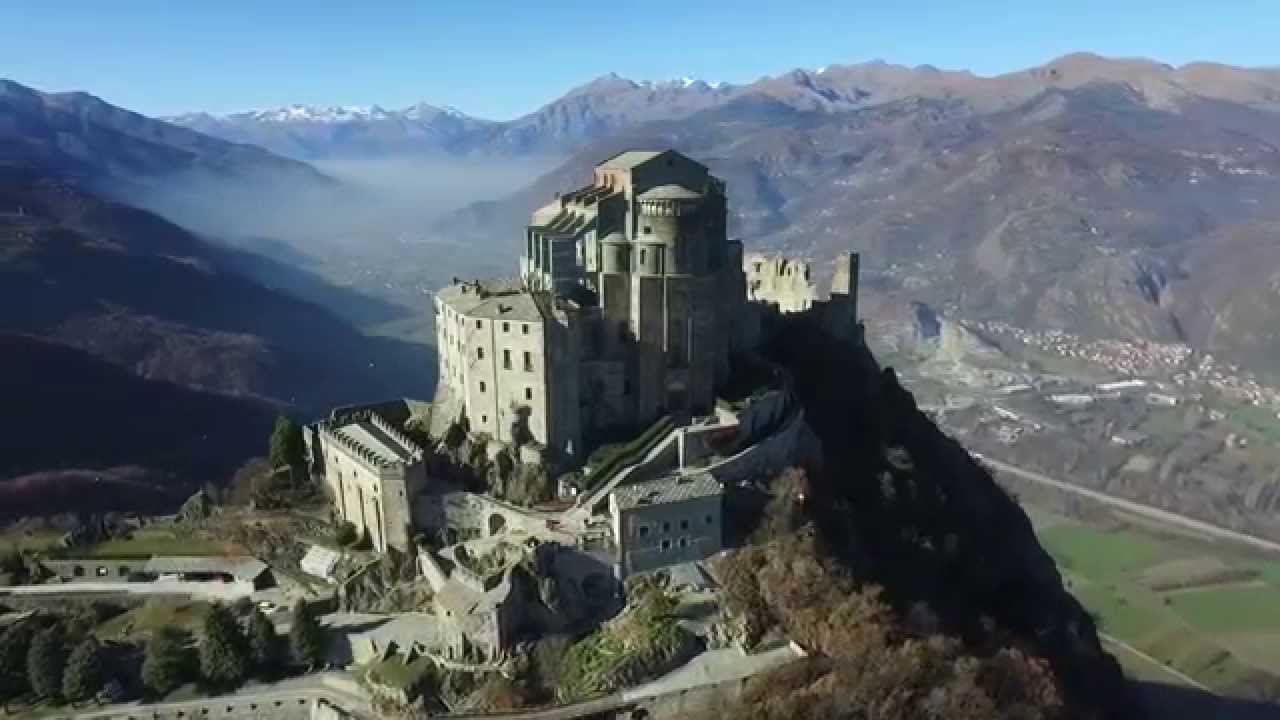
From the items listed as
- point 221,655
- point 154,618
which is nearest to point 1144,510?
point 154,618

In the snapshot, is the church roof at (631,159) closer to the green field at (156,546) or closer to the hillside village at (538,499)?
the hillside village at (538,499)

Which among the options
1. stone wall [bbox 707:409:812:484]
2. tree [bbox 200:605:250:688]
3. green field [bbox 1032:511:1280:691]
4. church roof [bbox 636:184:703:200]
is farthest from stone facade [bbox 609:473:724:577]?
green field [bbox 1032:511:1280:691]

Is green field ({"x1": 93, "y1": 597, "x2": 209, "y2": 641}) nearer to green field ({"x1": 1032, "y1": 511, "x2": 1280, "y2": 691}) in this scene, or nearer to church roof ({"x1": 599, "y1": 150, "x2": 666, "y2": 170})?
church roof ({"x1": 599, "y1": 150, "x2": 666, "y2": 170})

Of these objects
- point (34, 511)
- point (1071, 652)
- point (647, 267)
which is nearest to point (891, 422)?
point (1071, 652)

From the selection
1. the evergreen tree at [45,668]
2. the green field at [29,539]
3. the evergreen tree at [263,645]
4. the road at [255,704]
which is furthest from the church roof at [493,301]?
the green field at [29,539]

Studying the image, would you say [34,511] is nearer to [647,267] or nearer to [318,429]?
[318,429]
